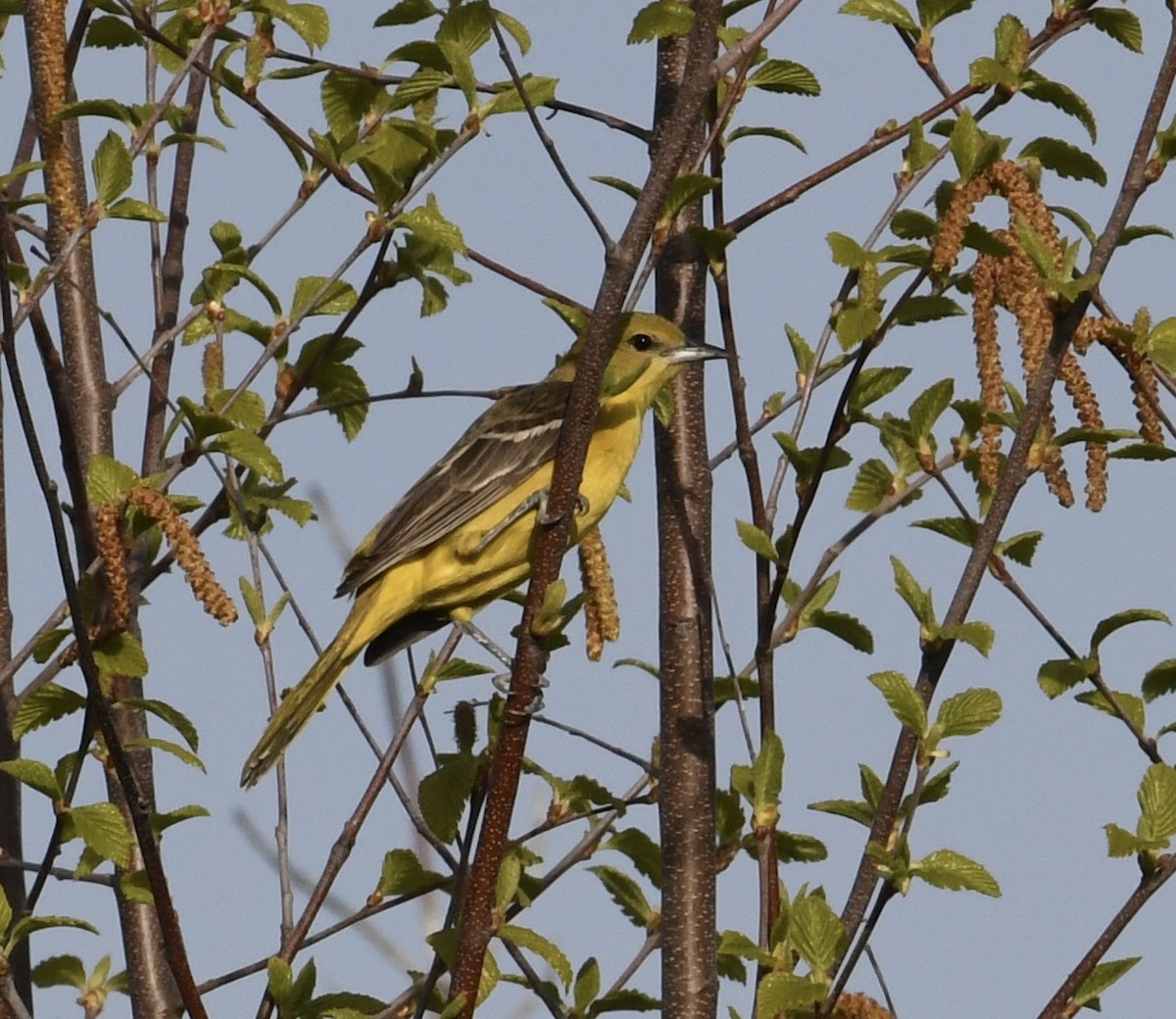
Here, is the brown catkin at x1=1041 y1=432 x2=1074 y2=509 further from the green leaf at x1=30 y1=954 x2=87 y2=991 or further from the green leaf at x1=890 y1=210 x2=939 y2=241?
the green leaf at x1=30 y1=954 x2=87 y2=991

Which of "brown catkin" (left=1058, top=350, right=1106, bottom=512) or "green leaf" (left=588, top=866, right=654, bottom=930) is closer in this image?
"brown catkin" (left=1058, top=350, right=1106, bottom=512)

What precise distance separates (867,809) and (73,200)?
1875 mm

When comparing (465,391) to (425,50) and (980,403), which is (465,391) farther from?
(980,403)

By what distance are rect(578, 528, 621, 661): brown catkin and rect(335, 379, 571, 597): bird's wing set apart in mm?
1712

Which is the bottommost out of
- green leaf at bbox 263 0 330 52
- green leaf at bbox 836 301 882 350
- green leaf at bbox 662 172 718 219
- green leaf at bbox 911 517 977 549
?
green leaf at bbox 911 517 977 549

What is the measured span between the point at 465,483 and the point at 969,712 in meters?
2.81

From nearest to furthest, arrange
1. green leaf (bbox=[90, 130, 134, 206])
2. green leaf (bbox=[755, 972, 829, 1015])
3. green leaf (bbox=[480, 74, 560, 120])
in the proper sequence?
green leaf (bbox=[755, 972, 829, 1015]) → green leaf (bbox=[90, 130, 134, 206]) → green leaf (bbox=[480, 74, 560, 120])

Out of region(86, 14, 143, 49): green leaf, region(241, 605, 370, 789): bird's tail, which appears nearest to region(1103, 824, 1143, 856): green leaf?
region(241, 605, 370, 789): bird's tail

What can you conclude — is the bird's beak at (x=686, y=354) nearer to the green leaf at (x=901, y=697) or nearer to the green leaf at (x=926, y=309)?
the green leaf at (x=926, y=309)

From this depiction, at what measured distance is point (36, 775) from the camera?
3.47 meters

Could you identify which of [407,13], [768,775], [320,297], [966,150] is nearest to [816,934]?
[768,775]

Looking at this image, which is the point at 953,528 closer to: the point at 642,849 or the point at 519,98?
the point at 642,849

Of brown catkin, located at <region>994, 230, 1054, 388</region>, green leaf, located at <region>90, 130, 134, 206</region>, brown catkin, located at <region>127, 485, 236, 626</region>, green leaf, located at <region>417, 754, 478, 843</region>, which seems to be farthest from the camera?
green leaf, located at <region>90, 130, 134, 206</region>

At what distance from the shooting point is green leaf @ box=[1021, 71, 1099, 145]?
3.77m
